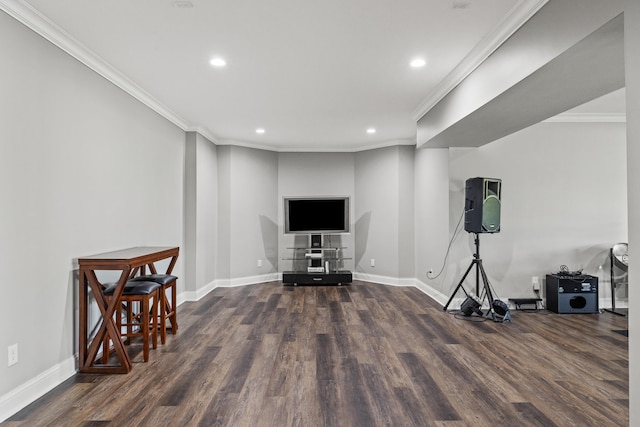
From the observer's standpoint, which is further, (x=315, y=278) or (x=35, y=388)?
(x=315, y=278)

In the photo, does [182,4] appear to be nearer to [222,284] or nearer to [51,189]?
[51,189]

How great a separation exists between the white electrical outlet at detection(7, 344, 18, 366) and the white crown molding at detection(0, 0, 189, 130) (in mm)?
2038

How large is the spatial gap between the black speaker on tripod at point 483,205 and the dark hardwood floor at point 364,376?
109 cm

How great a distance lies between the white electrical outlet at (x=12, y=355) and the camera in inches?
91.0

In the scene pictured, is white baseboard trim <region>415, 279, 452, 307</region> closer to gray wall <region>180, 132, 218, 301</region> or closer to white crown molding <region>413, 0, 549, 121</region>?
white crown molding <region>413, 0, 549, 121</region>

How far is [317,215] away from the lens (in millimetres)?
6863

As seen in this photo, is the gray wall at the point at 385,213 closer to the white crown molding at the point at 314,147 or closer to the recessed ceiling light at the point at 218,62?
the white crown molding at the point at 314,147

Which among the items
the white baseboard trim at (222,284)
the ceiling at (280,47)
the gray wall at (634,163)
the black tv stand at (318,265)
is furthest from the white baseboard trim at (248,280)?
the gray wall at (634,163)

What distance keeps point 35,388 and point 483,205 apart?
4331 mm

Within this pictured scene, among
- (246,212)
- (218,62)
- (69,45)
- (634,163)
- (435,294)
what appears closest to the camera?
(634,163)

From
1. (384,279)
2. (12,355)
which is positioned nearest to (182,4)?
(12,355)

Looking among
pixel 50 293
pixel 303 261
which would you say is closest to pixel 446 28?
pixel 50 293

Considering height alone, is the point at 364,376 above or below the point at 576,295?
below

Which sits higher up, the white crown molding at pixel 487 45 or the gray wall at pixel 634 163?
the white crown molding at pixel 487 45
